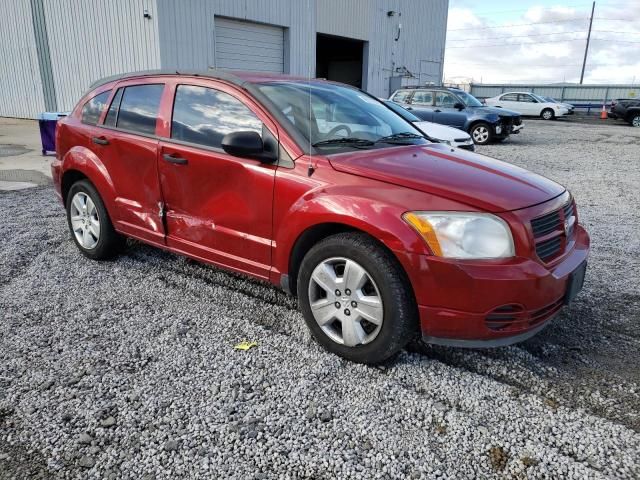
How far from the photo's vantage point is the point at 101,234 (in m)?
4.55

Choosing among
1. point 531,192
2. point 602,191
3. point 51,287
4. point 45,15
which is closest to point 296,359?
point 531,192

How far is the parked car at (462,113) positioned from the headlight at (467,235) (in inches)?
510

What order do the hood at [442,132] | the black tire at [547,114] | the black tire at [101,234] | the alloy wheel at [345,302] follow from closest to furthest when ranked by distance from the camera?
1. the alloy wheel at [345,302]
2. the black tire at [101,234]
3. the hood at [442,132]
4. the black tire at [547,114]

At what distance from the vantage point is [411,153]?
3459 millimetres

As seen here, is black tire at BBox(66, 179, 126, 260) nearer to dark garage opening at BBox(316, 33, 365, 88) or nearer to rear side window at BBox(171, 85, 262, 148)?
rear side window at BBox(171, 85, 262, 148)

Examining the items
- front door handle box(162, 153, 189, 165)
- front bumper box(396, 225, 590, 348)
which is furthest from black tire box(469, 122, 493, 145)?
front bumper box(396, 225, 590, 348)

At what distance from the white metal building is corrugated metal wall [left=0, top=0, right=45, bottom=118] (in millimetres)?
37

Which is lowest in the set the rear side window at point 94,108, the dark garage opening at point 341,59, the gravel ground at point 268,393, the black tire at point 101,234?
the gravel ground at point 268,393

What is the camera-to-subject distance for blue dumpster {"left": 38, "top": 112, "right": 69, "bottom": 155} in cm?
1092

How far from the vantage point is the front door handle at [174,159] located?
3688mm

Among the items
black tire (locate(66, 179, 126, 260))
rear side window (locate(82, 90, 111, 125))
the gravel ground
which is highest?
rear side window (locate(82, 90, 111, 125))

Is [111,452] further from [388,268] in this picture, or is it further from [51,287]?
A: [51,287]

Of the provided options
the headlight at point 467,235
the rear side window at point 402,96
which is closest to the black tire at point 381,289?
the headlight at point 467,235

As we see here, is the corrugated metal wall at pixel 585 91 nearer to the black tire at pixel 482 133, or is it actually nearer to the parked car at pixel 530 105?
the parked car at pixel 530 105
